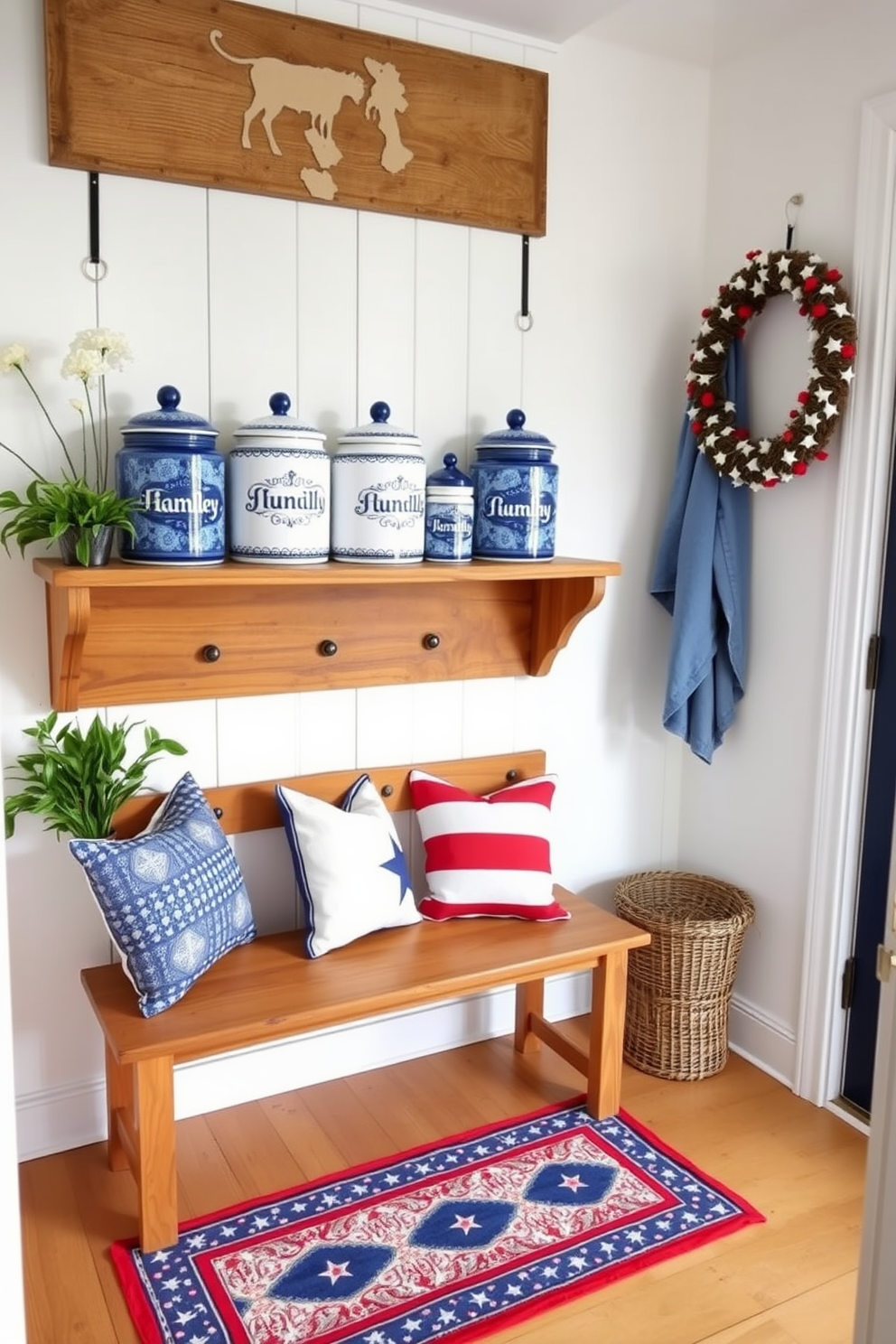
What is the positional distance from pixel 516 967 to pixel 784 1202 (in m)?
0.70

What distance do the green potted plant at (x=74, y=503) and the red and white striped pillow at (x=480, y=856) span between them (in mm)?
934

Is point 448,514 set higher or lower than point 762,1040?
higher

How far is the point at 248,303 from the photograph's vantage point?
2242 mm

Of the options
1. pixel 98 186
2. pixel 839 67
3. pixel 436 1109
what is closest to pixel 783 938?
pixel 436 1109

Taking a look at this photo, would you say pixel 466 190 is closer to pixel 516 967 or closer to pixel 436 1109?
pixel 516 967

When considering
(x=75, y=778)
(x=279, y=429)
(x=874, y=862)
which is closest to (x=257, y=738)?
(x=75, y=778)

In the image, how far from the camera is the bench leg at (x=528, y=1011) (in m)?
2.69

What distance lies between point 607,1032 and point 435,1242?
58 centimetres

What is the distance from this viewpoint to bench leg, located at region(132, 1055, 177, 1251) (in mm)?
1923

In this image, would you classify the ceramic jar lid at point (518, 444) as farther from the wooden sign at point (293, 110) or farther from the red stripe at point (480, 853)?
the red stripe at point (480, 853)

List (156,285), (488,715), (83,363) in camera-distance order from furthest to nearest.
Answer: (488,715)
(156,285)
(83,363)

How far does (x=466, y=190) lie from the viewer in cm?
242

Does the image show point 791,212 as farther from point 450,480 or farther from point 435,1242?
point 435,1242

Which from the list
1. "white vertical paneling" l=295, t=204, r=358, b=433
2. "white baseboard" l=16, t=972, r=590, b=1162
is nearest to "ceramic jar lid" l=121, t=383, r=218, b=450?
"white vertical paneling" l=295, t=204, r=358, b=433
